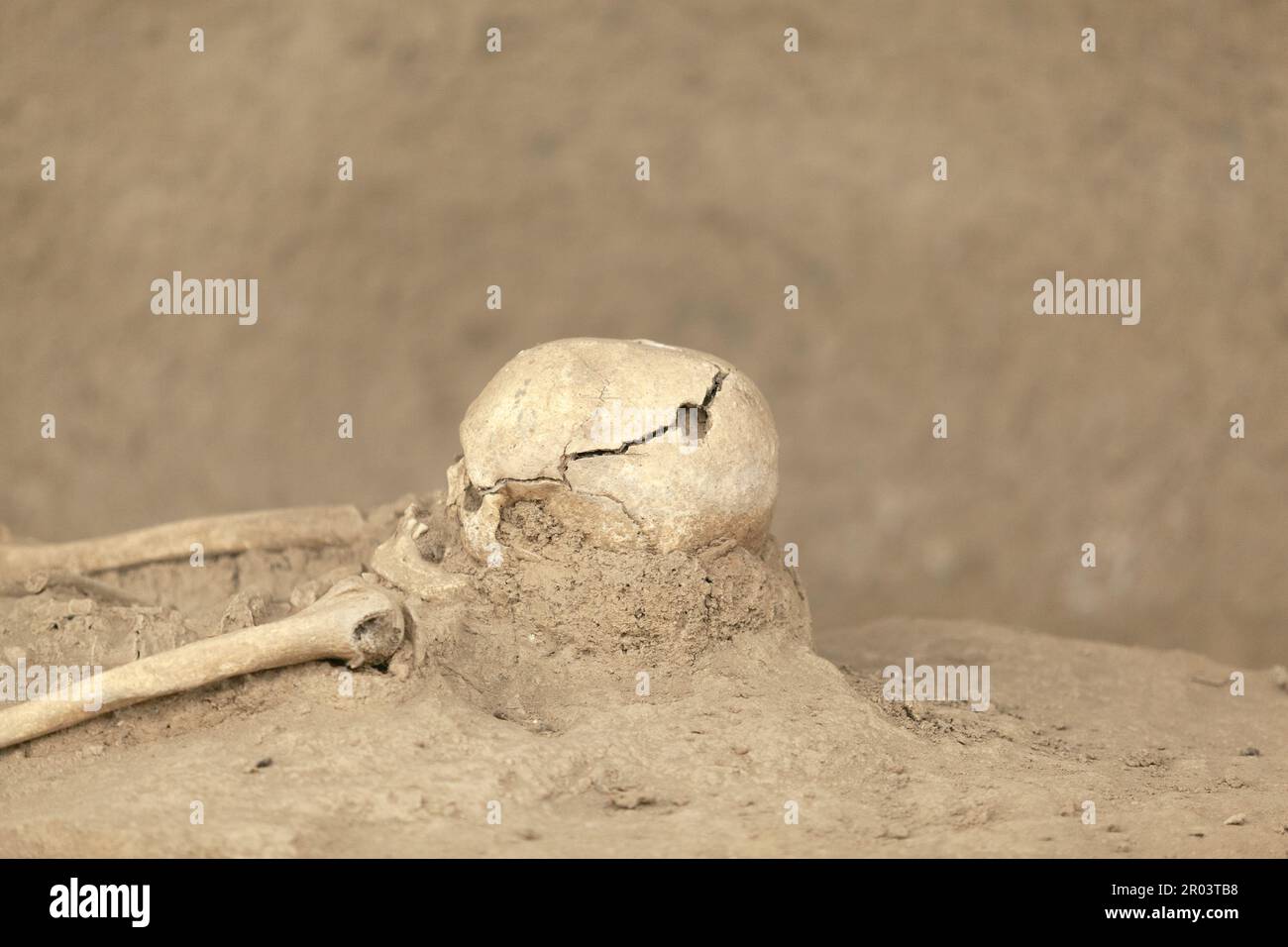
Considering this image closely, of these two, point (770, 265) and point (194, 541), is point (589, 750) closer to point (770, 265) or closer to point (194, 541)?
point (194, 541)

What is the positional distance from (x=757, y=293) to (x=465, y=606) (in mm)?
4233

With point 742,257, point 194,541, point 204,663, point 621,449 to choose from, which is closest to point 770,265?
point 742,257

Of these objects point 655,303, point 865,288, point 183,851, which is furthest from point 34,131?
point 183,851

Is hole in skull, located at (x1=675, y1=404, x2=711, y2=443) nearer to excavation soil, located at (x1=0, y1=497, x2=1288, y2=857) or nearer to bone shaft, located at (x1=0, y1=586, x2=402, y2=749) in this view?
excavation soil, located at (x1=0, y1=497, x2=1288, y2=857)

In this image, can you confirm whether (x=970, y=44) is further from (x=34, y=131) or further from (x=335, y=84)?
(x=34, y=131)

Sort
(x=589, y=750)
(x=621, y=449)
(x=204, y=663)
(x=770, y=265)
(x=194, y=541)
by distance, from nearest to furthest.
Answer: (x=589, y=750), (x=204, y=663), (x=621, y=449), (x=194, y=541), (x=770, y=265)

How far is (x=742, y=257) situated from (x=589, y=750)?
15.9 feet

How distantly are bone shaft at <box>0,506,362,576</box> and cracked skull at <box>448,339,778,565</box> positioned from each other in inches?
44.4

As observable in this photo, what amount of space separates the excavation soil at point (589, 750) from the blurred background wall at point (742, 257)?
2.56 m

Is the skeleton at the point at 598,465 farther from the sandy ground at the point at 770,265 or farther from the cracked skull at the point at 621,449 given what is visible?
the sandy ground at the point at 770,265

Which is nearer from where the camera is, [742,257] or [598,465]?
[598,465]

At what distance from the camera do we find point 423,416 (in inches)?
320

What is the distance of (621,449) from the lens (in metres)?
3.96

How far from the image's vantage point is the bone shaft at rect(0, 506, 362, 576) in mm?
5039
